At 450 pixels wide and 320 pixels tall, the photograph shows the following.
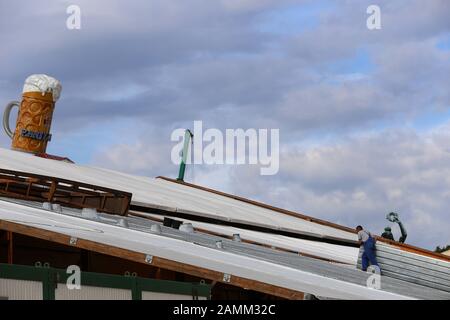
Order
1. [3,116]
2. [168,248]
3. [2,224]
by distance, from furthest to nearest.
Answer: [3,116] → [168,248] → [2,224]

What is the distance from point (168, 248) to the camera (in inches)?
845

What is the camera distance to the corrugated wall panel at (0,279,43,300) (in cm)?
1648

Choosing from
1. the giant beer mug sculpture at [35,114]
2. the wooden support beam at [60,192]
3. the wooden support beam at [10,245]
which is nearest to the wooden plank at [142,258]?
the wooden support beam at [10,245]

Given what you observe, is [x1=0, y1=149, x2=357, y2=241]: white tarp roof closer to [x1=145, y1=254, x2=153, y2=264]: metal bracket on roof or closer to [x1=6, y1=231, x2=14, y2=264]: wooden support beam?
[x1=6, y1=231, x2=14, y2=264]: wooden support beam

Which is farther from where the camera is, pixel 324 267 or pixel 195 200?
pixel 195 200

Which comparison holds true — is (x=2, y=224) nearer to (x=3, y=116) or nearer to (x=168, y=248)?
(x=168, y=248)

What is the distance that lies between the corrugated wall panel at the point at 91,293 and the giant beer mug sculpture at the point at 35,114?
27706mm

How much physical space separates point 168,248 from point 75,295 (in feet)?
13.6

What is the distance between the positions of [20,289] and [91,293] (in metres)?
1.40

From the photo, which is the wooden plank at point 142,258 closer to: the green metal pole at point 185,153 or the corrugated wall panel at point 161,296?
the corrugated wall panel at point 161,296

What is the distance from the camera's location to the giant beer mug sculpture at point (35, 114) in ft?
149
